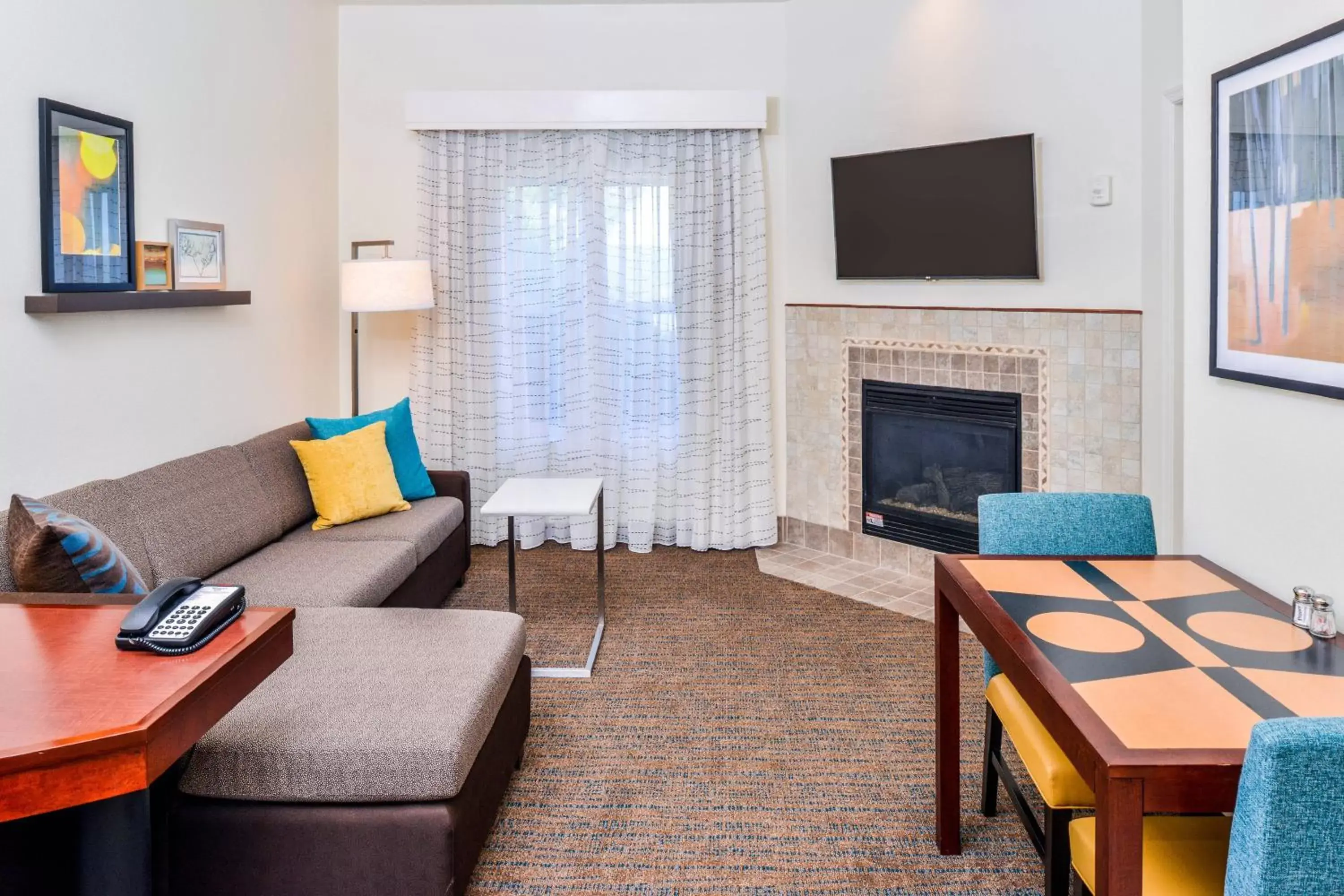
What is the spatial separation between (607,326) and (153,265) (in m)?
2.37

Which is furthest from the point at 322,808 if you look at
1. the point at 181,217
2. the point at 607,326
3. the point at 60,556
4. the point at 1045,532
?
the point at 607,326

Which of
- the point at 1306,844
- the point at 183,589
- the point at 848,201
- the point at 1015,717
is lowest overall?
the point at 1015,717

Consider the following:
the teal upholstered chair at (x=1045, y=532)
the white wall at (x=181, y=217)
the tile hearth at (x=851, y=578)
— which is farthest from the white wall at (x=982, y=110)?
the white wall at (x=181, y=217)

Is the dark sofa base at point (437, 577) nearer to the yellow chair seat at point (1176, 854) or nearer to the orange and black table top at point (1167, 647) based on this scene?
the orange and black table top at point (1167, 647)

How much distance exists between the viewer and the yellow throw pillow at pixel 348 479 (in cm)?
387

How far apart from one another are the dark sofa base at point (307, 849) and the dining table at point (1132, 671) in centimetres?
120

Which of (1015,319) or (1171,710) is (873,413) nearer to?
(1015,319)

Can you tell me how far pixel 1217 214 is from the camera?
6.90 ft

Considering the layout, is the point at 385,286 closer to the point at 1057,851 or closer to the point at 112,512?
the point at 112,512

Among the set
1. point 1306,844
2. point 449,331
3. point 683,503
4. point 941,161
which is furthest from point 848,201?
point 1306,844

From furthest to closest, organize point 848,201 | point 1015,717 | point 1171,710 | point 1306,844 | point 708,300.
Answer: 1. point 708,300
2. point 848,201
3. point 1015,717
4. point 1171,710
5. point 1306,844

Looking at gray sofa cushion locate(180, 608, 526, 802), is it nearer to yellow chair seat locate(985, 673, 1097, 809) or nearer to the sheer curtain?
yellow chair seat locate(985, 673, 1097, 809)

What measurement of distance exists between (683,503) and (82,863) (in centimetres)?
399

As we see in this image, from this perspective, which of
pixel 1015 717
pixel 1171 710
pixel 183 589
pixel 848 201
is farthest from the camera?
pixel 848 201
